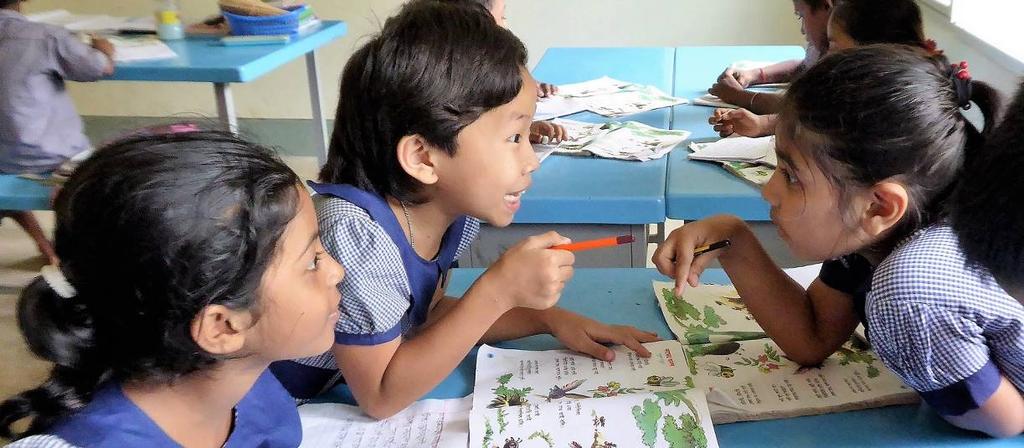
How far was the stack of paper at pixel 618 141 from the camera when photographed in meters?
1.79

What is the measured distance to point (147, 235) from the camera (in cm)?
69

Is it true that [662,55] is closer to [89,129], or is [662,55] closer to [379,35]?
[379,35]

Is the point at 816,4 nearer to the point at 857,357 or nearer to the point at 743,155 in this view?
the point at 743,155

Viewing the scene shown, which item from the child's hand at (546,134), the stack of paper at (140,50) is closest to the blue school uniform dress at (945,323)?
the child's hand at (546,134)

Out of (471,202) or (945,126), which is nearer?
(945,126)

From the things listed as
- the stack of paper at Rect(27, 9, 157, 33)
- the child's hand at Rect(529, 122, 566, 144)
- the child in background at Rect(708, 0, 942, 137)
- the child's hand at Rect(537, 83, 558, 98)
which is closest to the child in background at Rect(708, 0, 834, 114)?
the child in background at Rect(708, 0, 942, 137)

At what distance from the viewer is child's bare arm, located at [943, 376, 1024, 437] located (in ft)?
2.58

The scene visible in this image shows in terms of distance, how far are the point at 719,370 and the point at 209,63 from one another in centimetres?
180

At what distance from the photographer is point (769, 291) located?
3.52 ft

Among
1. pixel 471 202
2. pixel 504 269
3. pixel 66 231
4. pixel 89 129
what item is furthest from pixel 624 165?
pixel 89 129

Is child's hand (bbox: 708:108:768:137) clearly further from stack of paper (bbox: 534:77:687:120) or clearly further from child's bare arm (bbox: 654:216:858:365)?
child's bare arm (bbox: 654:216:858:365)

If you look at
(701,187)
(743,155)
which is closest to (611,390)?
(701,187)

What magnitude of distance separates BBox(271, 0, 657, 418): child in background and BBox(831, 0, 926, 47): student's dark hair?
0.97 metres

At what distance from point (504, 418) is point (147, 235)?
0.42 m
